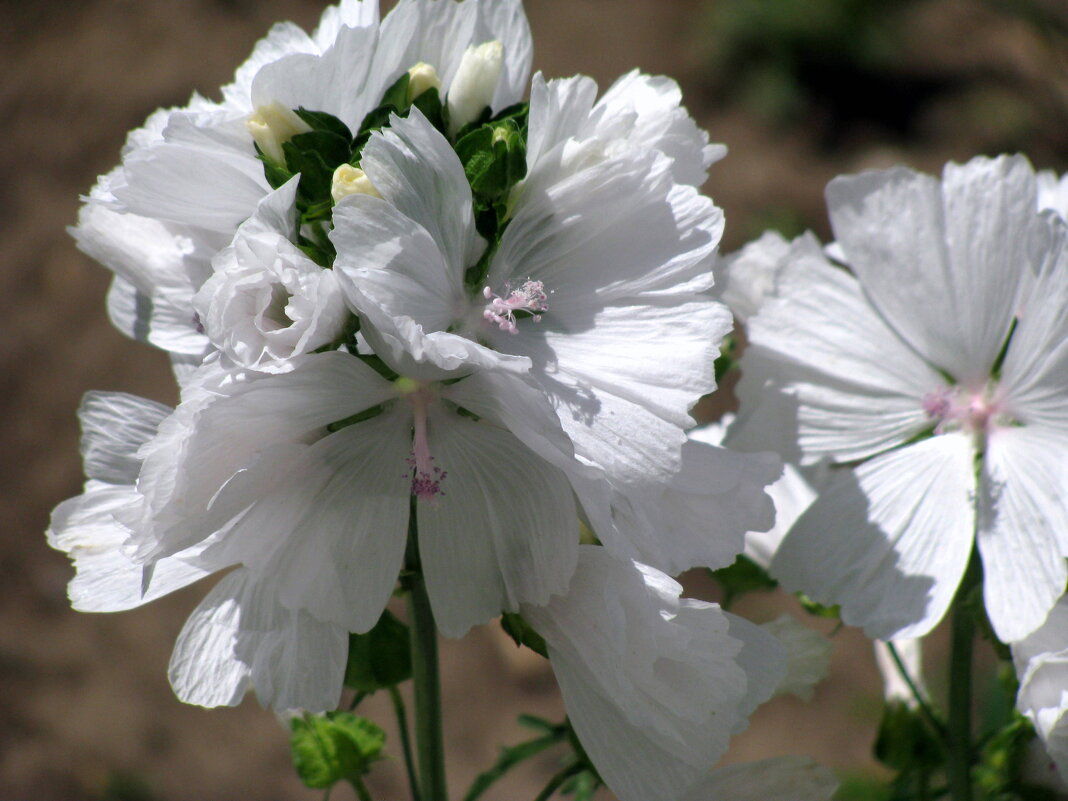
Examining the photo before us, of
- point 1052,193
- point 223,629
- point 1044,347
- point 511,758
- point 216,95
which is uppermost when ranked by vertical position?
point 216,95

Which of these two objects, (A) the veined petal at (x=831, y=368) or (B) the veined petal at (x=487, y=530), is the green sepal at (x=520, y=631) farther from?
(A) the veined petal at (x=831, y=368)

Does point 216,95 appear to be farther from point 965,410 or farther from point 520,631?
point 520,631

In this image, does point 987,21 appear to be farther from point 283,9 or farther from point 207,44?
point 207,44

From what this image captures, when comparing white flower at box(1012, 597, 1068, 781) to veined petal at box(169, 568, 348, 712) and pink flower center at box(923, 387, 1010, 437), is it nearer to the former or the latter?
pink flower center at box(923, 387, 1010, 437)

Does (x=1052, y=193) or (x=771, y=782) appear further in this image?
(x=1052, y=193)

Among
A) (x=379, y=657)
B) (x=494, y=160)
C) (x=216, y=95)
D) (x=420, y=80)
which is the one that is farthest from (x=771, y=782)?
(x=216, y=95)

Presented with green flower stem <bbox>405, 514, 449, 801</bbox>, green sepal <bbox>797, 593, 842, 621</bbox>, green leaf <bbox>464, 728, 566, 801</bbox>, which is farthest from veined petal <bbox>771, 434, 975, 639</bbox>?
green flower stem <bbox>405, 514, 449, 801</bbox>

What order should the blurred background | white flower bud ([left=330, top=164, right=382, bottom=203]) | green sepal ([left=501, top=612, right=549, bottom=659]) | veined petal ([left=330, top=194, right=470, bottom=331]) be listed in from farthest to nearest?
the blurred background < green sepal ([left=501, top=612, right=549, bottom=659]) < white flower bud ([left=330, top=164, right=382, bottom=203]) < veined petal ([left=330, top=194, right=470, bottom=331])
